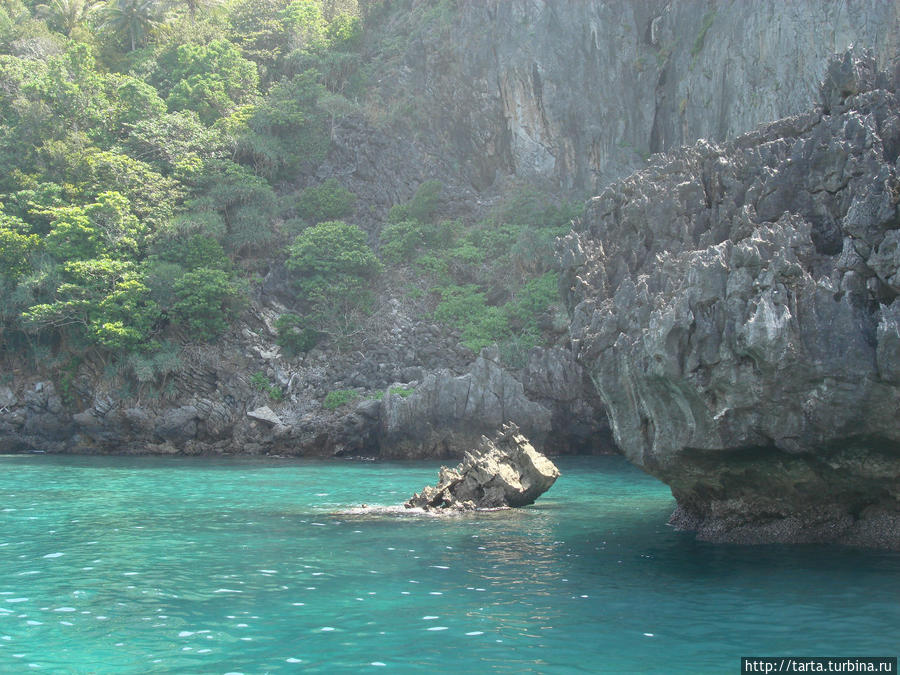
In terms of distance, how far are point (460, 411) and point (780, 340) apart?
2108cm

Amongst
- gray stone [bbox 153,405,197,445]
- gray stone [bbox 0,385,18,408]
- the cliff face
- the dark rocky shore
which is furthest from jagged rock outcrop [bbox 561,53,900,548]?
gray stone [bbox 0,385,18,408]

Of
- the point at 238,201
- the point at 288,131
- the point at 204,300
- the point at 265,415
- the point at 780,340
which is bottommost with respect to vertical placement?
the point at 265,415

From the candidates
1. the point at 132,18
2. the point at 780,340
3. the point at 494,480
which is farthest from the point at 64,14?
the point at 780,340

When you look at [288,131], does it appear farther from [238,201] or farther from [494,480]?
[494,480]

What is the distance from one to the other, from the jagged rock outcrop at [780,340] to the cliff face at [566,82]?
26.3 m

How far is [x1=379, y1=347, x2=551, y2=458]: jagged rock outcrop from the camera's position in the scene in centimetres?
3281

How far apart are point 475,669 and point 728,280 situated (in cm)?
753

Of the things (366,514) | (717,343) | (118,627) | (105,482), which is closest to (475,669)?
(118,627)

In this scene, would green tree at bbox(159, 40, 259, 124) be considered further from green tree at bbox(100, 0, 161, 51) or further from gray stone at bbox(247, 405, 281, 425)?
gray stone at bbox(247, 405, 281, 425)

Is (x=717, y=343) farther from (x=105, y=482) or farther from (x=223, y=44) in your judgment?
(x=223, y=44)

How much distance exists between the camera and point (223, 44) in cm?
5044

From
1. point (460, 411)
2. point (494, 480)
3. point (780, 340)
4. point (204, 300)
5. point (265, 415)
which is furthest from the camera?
point (204, 300)

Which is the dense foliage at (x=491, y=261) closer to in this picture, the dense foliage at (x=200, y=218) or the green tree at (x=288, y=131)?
the dense foliage at (x=200, y=218)

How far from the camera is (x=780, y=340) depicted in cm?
1239
